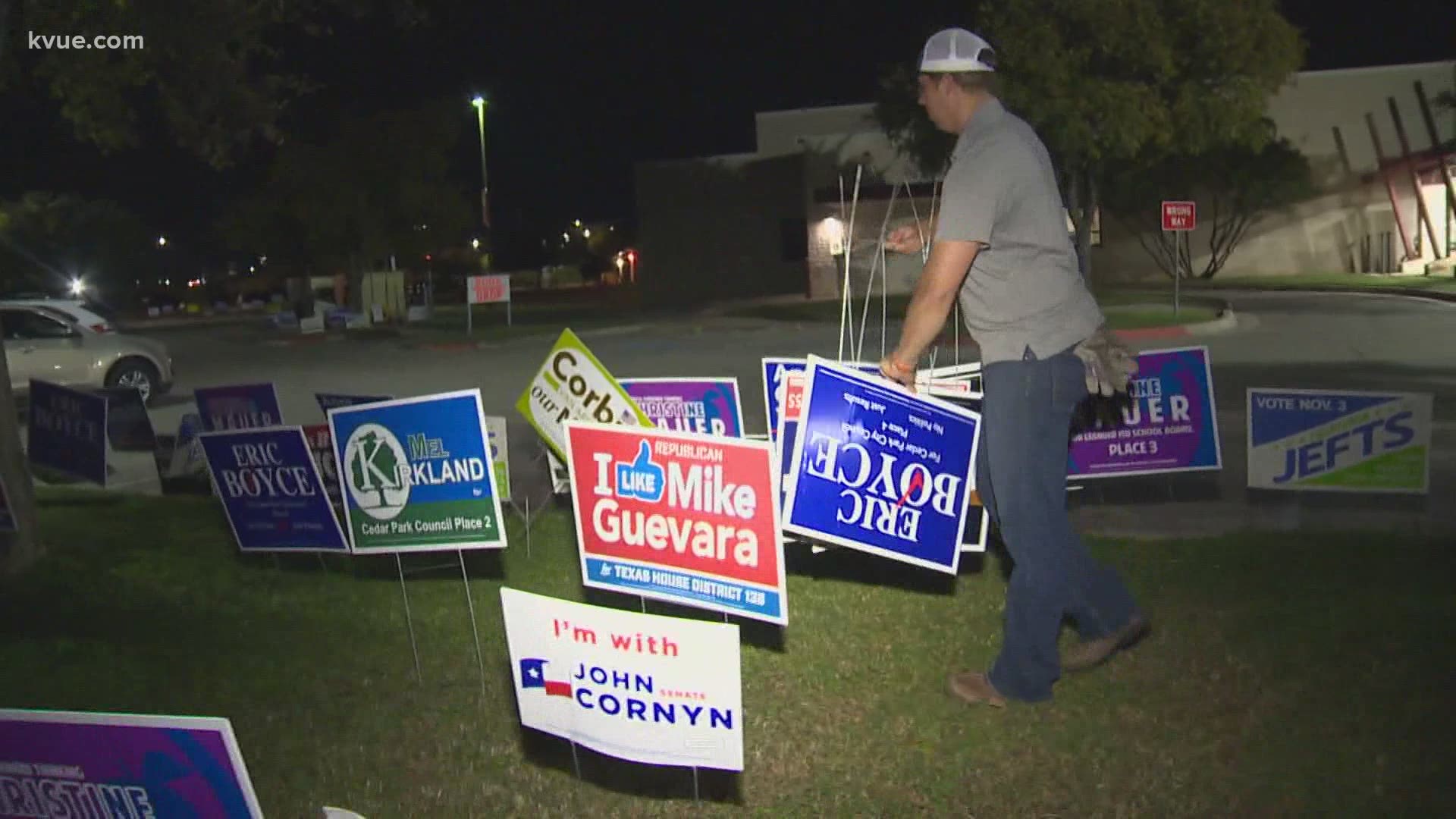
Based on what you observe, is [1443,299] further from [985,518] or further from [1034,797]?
[1034,797]

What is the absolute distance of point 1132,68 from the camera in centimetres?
2992

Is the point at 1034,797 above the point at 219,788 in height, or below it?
below

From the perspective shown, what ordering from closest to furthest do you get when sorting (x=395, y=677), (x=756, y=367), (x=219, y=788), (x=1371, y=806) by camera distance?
(x=219, y=788) → (x=1371, y=806) → (x=395, y=677) → (x=756, y=367)

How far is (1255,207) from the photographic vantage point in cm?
5047

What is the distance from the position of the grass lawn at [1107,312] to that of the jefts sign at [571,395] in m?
13.5

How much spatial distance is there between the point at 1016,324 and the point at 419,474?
2.69 metres

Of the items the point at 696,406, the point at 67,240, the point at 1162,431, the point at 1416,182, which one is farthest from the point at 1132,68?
the point at 67,240

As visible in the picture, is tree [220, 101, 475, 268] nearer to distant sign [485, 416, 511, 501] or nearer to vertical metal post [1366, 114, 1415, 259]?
vertical metal post [1366, 114, 1415, 259]

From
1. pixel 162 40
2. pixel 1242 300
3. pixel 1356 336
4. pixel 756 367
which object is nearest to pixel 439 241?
pixel 1242 300

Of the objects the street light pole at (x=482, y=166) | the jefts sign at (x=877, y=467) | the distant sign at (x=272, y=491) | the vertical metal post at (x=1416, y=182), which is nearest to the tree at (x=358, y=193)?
the street light pole at (x=482, y=166)

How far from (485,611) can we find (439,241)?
41.2 m

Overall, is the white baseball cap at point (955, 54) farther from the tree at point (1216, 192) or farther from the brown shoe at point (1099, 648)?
the tree at point (1216, 192)

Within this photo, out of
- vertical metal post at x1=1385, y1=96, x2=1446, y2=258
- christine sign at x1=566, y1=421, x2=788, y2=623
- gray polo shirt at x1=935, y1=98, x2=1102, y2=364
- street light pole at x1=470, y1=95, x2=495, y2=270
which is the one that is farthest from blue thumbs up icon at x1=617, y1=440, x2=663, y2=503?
street light pole at x1=470, y1=95, x2=495, y2=270

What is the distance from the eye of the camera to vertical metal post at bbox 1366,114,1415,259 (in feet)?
150
